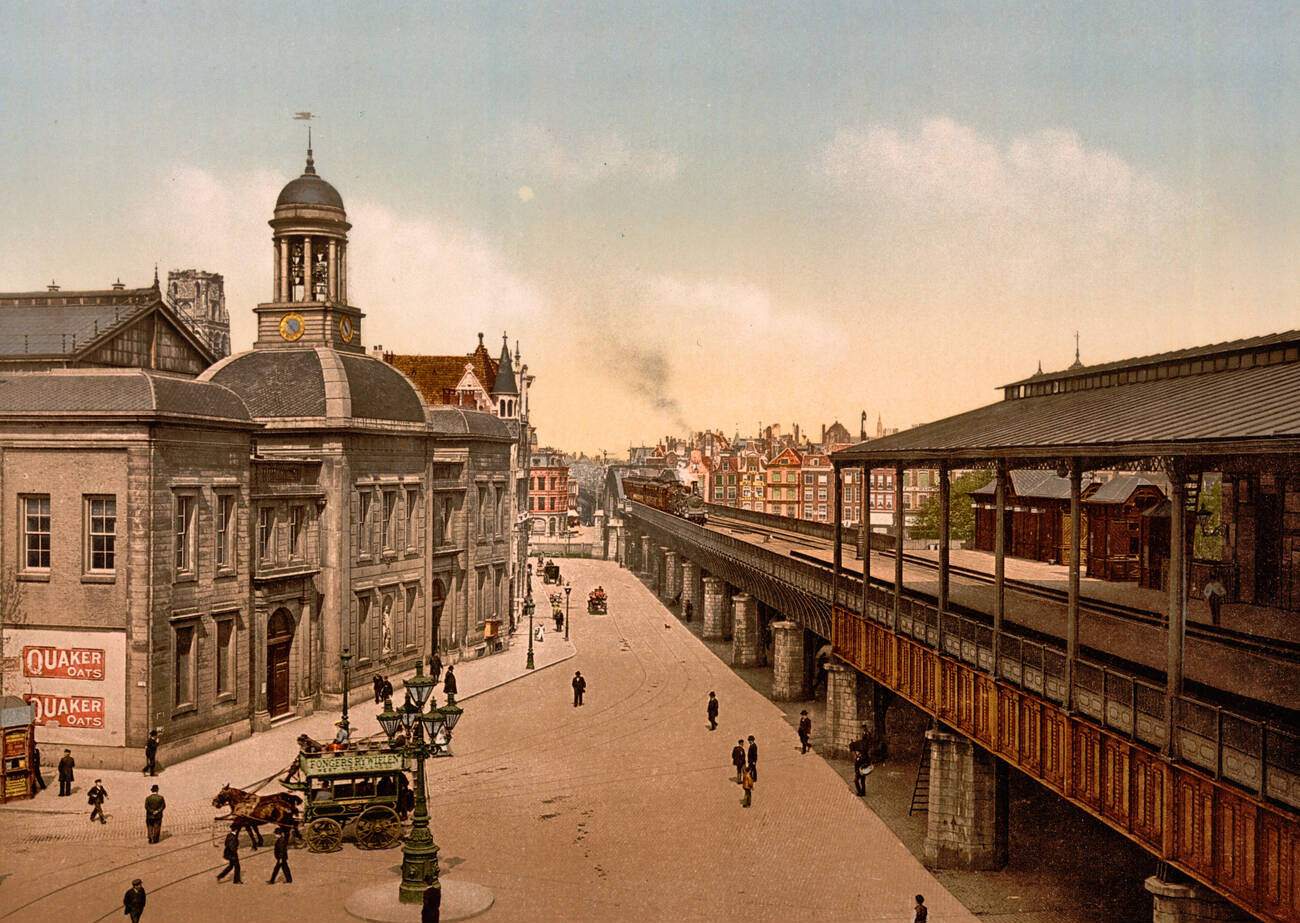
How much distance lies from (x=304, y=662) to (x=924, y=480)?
99.9 m

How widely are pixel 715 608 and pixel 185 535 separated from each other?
33.8 m

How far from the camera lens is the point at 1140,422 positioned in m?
19.9

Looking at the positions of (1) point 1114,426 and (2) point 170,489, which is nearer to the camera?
(1) point 1114,426

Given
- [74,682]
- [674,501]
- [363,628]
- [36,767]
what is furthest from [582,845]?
[674,501]

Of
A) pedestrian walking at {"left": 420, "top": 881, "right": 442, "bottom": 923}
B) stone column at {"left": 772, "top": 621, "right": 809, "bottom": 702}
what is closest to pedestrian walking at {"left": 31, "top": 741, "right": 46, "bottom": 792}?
pedestrian walking at {"left": 420, "top": 881, "right": 442, "bottom": 923}

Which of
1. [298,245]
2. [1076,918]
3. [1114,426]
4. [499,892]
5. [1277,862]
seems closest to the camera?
[1277,862]

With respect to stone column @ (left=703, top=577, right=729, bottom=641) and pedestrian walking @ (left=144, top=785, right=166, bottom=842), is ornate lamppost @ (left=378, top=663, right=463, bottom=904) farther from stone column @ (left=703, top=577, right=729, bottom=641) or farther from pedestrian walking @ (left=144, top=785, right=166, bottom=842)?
stone column @ (left=703, top=577, right=729, bottom=641)

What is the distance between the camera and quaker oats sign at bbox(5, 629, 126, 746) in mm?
34531

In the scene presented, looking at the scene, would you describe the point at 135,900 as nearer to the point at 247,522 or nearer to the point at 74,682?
the point at 74,682

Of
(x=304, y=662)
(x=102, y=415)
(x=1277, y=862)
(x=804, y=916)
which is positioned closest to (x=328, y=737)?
(x=304, y=662)

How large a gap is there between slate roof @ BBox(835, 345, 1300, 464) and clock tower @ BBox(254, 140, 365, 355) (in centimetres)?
2771

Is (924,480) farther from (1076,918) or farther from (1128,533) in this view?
(1076,918)

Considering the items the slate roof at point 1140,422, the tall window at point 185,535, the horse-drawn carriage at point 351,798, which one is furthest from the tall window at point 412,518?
the slate roof at point 1140,422

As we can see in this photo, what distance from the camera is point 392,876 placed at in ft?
84.0
